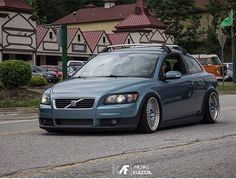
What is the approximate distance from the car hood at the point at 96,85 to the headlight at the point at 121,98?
123 mm

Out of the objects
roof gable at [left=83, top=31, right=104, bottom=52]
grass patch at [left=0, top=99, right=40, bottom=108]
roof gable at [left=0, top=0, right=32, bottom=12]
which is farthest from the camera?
roof gable at [left=83, top=31, right=104, bottom=52]

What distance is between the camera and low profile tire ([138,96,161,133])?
36.2 ft

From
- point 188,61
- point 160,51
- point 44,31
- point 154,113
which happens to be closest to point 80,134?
point 154,113

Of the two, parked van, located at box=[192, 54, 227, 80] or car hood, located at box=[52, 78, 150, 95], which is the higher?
car hood, located at box=[52, 78, 150, 95]

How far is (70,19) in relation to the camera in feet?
375

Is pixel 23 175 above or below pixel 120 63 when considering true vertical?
→ below

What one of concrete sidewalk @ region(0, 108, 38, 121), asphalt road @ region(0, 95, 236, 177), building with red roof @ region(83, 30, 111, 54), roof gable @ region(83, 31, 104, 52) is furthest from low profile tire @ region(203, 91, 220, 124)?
roof gable @ region(83, 31, 104, 52)

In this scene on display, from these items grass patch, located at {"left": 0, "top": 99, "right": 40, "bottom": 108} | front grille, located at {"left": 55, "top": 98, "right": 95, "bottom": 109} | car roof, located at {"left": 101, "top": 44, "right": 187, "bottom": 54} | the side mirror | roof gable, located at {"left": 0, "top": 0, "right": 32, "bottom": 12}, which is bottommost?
grass patch, located at {"left": 0, "top": 99, "right": 40, "bottom": 108}

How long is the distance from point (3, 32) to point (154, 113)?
49264mm

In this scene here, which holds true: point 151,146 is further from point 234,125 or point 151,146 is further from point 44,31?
point 44,31

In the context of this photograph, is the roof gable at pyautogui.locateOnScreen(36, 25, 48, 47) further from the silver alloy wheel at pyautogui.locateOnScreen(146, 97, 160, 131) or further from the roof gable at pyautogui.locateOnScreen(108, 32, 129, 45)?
the silver alloy wheel at pyautogui.locateOnScreen(146, 97, 160, 131)

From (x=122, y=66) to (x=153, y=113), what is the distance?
1239mm

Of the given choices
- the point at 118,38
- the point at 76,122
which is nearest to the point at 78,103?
the point at 76,122

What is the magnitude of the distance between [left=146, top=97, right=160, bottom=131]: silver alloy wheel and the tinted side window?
2.13 meters
